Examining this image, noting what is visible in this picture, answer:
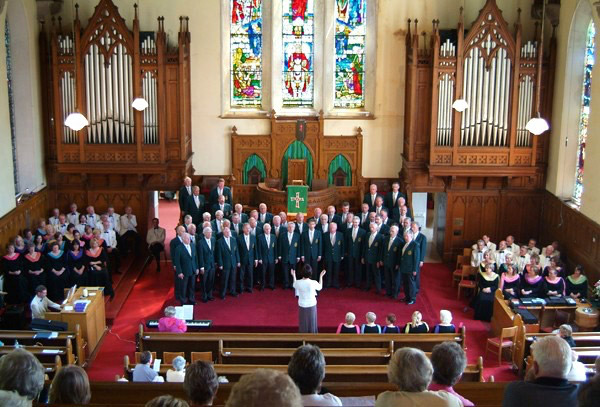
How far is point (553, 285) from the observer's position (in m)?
14.6

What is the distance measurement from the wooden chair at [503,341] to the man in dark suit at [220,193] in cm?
701

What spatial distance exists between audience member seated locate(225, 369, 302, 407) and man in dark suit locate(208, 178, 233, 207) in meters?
14.2

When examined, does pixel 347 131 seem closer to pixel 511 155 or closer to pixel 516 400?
pixel 511 155

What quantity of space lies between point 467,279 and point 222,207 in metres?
5.67

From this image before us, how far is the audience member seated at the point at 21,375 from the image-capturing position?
15.0 ft

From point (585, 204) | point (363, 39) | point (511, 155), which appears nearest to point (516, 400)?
point (585, 204)

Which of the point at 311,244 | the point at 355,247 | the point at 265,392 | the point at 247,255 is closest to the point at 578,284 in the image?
the point at 355,247

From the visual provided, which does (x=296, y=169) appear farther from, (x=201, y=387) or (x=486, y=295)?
(x=201, y=387)

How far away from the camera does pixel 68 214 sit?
58.4 ft

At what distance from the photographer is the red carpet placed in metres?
13.6

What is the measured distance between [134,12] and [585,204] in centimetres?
1125

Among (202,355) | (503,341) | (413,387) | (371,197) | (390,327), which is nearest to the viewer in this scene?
(413,387)

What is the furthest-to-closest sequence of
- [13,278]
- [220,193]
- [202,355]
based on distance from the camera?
[220,193] → [13,278] → [202,355]

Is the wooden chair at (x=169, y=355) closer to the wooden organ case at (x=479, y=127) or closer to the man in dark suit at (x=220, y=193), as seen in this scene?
the man in dark suit at (x=220, y=193)
